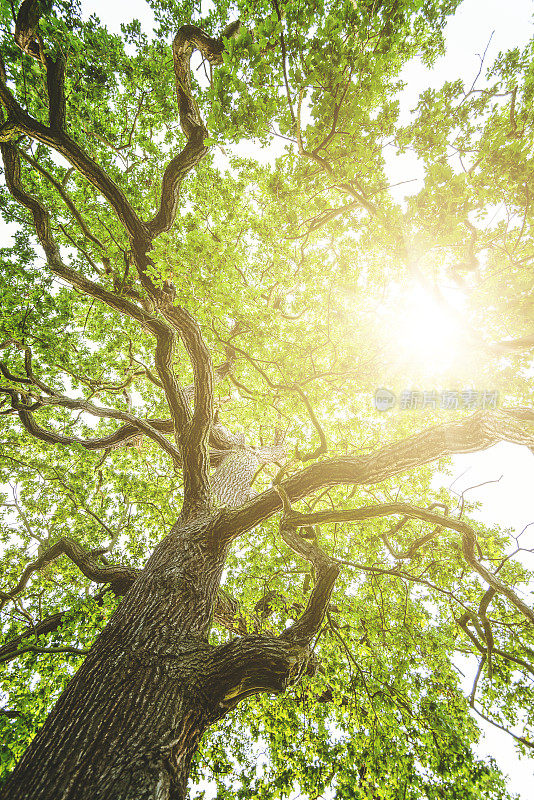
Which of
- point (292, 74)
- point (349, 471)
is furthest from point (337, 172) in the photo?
point (349, 471)

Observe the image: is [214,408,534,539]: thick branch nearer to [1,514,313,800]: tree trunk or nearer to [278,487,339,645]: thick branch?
[278,487,339,645]: thick branch

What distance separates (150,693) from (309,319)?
7487 mm

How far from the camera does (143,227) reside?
17.1 feet

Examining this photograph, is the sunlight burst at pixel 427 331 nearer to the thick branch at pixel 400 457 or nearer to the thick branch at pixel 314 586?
the thick branch at pixel 400 457

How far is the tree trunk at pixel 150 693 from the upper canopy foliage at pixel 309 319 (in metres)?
0.74

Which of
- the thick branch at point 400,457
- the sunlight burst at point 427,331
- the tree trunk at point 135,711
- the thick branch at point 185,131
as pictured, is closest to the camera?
the tree trunk at point 135,711

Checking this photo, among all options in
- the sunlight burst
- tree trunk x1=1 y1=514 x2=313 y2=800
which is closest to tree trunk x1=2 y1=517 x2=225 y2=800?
tree trunk x1=1 y1=514 x2=313 y2=800

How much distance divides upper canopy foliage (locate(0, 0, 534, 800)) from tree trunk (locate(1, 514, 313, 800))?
743 mm

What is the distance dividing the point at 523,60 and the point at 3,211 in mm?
10613

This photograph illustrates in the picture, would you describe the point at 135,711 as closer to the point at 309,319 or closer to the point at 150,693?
the point at 150,693

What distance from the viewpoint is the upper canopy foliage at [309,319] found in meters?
3.99

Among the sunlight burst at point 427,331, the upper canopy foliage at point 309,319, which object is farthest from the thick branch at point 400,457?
the sunlight burst at point 427,331

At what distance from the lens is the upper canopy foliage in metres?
3.99

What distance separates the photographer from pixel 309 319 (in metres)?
8.16
